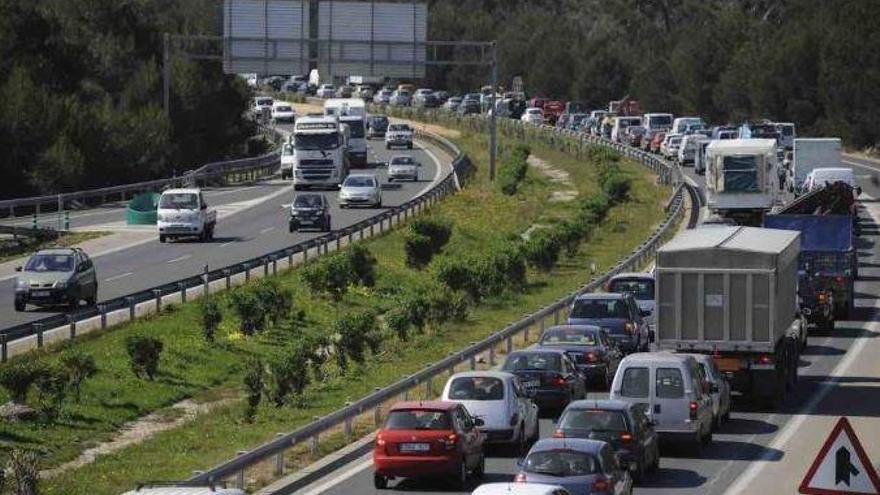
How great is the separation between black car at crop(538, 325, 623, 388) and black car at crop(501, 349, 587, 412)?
2.64 m

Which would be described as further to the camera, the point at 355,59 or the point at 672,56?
the point at 672,56

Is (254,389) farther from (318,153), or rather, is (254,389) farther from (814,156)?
(318,153)

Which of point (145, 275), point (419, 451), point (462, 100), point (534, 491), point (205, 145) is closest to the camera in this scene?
point (534, 491)

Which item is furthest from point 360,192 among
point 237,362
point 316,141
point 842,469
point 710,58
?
point 710,58

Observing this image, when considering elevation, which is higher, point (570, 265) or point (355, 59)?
point (355, 59)

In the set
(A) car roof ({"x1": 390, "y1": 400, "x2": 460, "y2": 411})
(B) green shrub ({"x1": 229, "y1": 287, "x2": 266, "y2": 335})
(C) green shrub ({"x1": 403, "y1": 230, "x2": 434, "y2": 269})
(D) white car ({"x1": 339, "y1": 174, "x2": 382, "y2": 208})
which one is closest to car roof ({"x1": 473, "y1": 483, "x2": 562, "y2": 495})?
(A) car roof ({"x1": 390, "y1": 400, "x2": 460, "y2": 411})

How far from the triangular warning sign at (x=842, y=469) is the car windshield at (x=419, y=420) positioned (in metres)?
10.7

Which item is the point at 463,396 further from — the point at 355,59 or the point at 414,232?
the point at 355,59

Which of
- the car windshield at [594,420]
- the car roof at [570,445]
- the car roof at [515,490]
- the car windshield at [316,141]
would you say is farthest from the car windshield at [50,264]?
the car windshield at [316,141]

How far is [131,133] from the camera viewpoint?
97562 mm

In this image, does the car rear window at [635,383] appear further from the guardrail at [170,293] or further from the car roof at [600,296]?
the guardrail at [170,293]

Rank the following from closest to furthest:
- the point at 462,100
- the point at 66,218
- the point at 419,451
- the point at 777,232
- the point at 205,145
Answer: the point at 419,451
the point at 777,232
the point at 66,218
the point at 205,145
the point at 462,100

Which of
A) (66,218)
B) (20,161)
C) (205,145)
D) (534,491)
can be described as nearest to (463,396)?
(534,491)

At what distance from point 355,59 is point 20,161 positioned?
17902 mm
